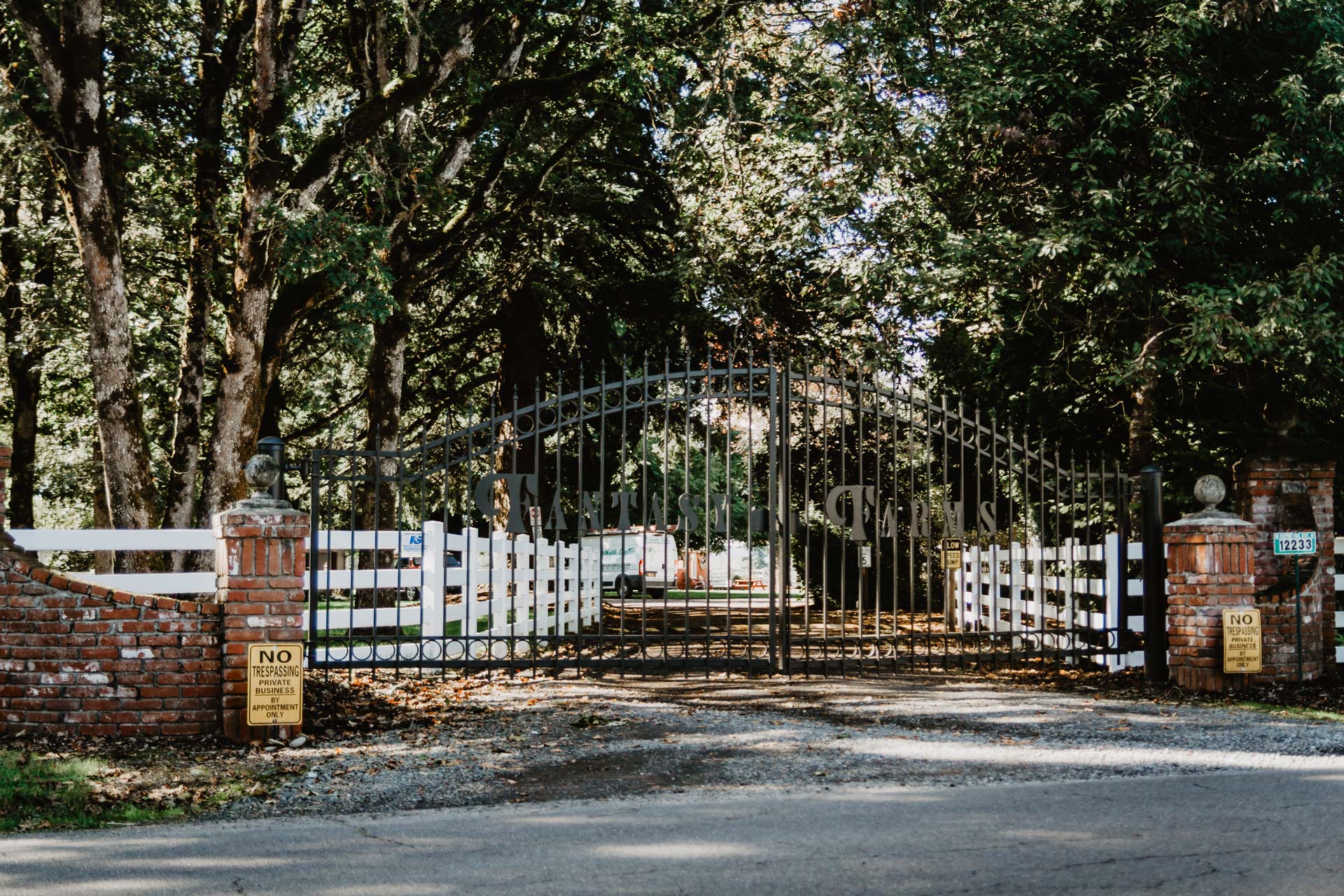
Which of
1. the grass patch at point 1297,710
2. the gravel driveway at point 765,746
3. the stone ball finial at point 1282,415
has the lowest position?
the grass patch at point 1297,710

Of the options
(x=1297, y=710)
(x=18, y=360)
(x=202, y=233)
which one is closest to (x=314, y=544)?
(x=1297, y=710)

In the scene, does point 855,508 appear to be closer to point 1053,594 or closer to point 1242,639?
point 1242,639

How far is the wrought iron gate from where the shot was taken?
991cm

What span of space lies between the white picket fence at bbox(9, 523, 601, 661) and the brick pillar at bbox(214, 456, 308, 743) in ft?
3.08

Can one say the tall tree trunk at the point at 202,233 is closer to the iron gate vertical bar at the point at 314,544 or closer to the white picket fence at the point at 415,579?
the white picket fence at the point at 415,579

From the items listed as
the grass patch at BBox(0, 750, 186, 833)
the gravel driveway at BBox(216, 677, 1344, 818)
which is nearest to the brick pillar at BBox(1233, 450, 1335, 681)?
the gravel driveway at BBox(216, 677, 1344, 818)

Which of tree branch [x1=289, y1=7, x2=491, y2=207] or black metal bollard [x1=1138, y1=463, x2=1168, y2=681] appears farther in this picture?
tree branch [x1=289, y1=7, x2=491, y2=207]

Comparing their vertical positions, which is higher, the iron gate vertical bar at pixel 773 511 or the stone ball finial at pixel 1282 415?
the stone ball finial at pixel 1282 415

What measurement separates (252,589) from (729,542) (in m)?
3.48

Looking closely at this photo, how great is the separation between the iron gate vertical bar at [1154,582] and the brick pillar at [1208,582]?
534mm

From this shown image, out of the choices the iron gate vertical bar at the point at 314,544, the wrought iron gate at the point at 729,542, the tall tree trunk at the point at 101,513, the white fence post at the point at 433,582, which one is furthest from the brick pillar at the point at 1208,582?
the tall tree trunk at the point at 101,513

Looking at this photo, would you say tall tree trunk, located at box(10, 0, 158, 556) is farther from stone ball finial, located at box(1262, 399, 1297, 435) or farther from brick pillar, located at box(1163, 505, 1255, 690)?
stone ball finial, located at box(1262, 399, 1297, 435)

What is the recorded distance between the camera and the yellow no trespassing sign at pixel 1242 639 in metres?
9.85

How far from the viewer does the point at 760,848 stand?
17.1 ft
